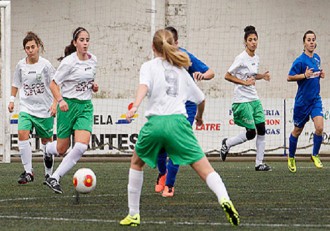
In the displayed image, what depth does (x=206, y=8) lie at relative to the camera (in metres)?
29.9

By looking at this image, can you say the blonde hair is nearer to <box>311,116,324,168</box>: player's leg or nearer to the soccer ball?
the soccer ball

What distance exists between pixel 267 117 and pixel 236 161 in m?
1.83

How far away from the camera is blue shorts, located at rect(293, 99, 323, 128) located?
15.3 m

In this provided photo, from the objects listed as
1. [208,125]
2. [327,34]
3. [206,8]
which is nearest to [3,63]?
[208,125]

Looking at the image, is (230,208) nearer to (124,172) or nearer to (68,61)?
(68,61)

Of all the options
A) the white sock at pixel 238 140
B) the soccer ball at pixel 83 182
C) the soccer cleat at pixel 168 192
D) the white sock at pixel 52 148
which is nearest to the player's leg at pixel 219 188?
the soccer ball at pixel 83 182

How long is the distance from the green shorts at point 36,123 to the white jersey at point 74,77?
1723 millimetres

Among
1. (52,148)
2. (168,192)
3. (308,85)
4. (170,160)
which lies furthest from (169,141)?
(308,85)

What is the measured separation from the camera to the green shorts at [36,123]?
13.1m

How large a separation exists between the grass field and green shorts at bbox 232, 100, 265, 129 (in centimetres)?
153

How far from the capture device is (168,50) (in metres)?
8.20

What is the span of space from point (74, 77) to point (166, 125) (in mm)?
3663

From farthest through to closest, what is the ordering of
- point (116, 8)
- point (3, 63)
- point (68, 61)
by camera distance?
point (116, 8) → point (3, 63) → point (68, 61)

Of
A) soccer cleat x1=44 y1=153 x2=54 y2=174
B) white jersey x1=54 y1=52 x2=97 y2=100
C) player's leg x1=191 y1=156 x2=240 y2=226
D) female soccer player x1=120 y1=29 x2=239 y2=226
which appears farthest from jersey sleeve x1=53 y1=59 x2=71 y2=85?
player's leg x1=191 y1=156 x2=240 y2=226
